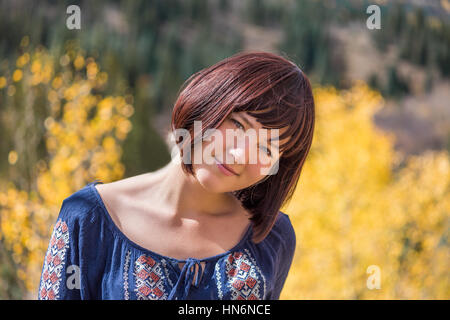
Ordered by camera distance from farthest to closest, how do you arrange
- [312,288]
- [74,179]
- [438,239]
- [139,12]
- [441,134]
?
[139,12]
[441,134]
[312,288]
[438,239]
[74,179]

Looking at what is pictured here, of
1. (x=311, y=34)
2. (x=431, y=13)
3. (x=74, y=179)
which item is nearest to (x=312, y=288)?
(x=74, y=179)

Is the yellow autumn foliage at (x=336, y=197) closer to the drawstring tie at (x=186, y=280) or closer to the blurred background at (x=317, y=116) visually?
the blurred background at (x=317, y=116)

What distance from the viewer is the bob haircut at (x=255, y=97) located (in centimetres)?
63

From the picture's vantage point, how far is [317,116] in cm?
591

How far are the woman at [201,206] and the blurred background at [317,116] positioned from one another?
0.69 ft

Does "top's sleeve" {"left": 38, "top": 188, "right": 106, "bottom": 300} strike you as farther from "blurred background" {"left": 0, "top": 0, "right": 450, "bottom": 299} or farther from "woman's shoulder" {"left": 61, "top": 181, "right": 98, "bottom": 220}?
"blurred background" {"left": 0, "top": 0, "right": 450, "bottom": 299}

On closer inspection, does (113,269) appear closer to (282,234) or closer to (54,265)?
(54,265)

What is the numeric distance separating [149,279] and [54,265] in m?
0.14

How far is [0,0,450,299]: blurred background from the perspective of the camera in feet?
8.79

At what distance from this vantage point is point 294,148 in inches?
27.6

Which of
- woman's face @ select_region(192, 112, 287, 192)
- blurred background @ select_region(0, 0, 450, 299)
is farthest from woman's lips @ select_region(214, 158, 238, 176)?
blurred background @ select_region(0, 0, 450, 299)

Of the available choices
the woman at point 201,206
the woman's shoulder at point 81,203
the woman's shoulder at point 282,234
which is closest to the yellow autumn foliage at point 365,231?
the woman's shoulder at point 282,234
